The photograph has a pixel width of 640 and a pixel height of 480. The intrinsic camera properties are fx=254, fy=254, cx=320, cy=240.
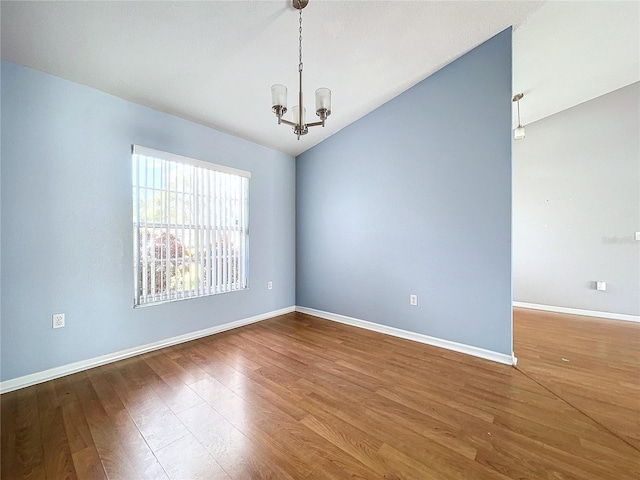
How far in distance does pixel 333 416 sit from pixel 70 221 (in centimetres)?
265

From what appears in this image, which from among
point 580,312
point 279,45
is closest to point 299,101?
point 279,45

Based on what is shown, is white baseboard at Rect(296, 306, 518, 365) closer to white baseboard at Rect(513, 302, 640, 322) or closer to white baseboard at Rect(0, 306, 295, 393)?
white baseboard at Rect(0, 306, 295, 393)

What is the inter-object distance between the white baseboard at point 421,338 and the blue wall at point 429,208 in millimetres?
56

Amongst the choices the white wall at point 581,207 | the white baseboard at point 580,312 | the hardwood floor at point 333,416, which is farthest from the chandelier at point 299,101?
the white baseboard at point 580,312

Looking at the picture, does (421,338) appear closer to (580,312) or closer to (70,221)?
(580,312)

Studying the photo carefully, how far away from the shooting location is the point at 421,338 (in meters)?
Result: 2.88

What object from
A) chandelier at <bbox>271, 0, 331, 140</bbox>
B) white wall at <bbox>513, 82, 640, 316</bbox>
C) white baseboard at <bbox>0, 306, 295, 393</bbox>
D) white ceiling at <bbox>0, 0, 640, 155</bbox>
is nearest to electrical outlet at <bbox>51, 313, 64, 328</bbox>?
white baseboard at <bbox>0, 306, 295, 393</bbox>

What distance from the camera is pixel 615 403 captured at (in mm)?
1764

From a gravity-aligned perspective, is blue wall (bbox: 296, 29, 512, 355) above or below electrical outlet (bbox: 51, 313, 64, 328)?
above

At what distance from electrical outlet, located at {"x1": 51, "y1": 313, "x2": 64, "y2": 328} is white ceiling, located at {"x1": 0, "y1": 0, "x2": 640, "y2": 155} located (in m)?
2.00

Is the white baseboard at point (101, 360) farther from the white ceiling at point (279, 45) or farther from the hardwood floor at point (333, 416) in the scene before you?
the white ceiling at point (279, 45)

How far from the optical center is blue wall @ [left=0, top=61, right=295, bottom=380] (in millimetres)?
1948

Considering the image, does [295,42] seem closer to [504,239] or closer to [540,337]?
[504,239]

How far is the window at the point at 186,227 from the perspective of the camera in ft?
8.56
